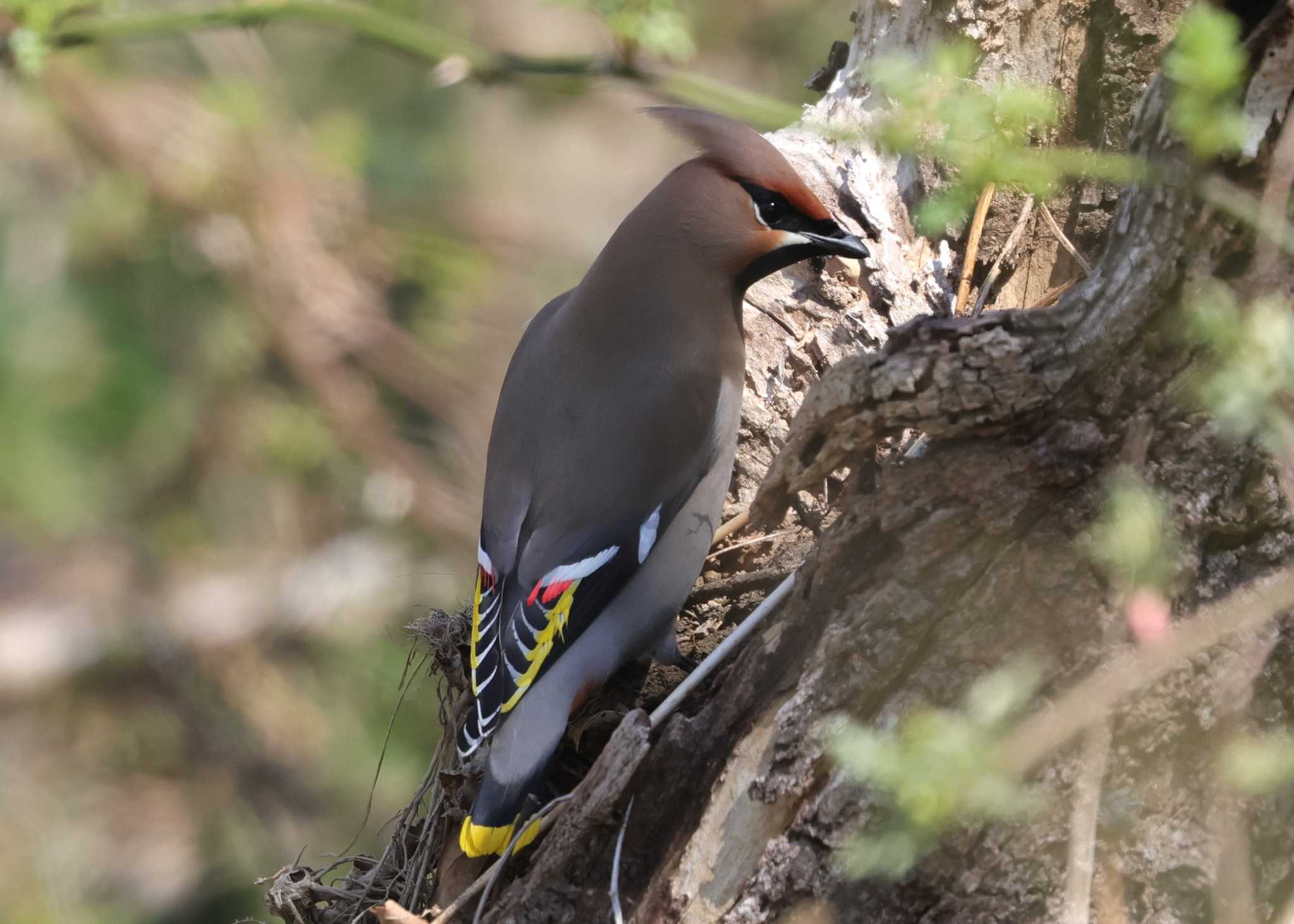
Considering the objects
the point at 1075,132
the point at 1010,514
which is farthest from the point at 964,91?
the point at 1075,132

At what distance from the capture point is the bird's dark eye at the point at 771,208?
289cm

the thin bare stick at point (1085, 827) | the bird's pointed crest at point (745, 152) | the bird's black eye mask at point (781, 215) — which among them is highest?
the bird's pointed crest at point (745, 152)

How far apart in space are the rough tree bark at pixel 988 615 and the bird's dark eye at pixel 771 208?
0.81 m

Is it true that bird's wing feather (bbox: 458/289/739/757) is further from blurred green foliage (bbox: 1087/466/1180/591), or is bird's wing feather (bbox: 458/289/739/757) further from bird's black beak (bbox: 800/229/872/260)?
blurred green foliage (bbox: 1087/466/1180/591)

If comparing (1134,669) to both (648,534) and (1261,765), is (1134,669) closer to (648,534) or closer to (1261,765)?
(1261,765)

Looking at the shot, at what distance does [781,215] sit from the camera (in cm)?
290

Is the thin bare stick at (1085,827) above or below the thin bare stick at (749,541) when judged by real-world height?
above

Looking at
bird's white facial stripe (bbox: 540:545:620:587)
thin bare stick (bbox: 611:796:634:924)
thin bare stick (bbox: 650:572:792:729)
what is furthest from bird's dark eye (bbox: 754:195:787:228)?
thin bare stick (bbox: 611:796:634:924)

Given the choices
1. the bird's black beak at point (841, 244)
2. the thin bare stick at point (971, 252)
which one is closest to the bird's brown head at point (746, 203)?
the bird's black beak at point (841, 244)

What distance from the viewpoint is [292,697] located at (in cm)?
573

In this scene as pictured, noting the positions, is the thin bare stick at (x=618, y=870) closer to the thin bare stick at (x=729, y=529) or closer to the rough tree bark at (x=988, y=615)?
the rough tree bark at (x=988, y=615)

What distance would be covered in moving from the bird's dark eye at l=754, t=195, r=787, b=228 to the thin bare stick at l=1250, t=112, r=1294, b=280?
132cm

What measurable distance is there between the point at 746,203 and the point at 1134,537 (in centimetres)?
157

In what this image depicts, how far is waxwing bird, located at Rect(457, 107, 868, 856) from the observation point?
2.63 meters
